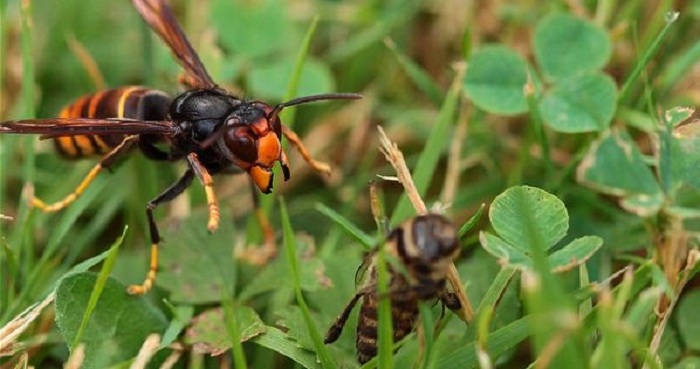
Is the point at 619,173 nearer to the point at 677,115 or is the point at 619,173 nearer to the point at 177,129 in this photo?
the point at 677,115

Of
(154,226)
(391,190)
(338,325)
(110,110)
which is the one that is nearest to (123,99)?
(110,110)

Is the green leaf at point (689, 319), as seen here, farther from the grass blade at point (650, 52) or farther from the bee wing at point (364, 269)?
the bee wing at point (364, 269)

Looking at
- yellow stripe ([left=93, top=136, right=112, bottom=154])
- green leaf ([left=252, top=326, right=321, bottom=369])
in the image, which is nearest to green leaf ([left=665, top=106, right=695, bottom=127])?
green leaf ([left=252, top=326, right=321, bottom=369])

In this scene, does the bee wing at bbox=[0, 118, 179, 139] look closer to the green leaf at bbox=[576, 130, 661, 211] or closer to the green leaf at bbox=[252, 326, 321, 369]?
the green leaf at bbox=[252, 326, 321, 369]

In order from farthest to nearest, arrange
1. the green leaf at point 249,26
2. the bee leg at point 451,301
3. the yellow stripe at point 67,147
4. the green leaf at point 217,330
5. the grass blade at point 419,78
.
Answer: the green leaf at point 249,26 < the grass blade at point 419,78 < the yellow stripe at point 67,147 < the green leaf at point 217,330 < the bee leg at point 451,301

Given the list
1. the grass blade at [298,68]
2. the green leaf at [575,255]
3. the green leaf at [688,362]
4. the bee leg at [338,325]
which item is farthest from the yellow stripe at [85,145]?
the green leaf at [688,362]

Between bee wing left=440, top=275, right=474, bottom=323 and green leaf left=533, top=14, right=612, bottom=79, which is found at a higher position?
green leaf left=533, top=14, right=612, bottom=79
